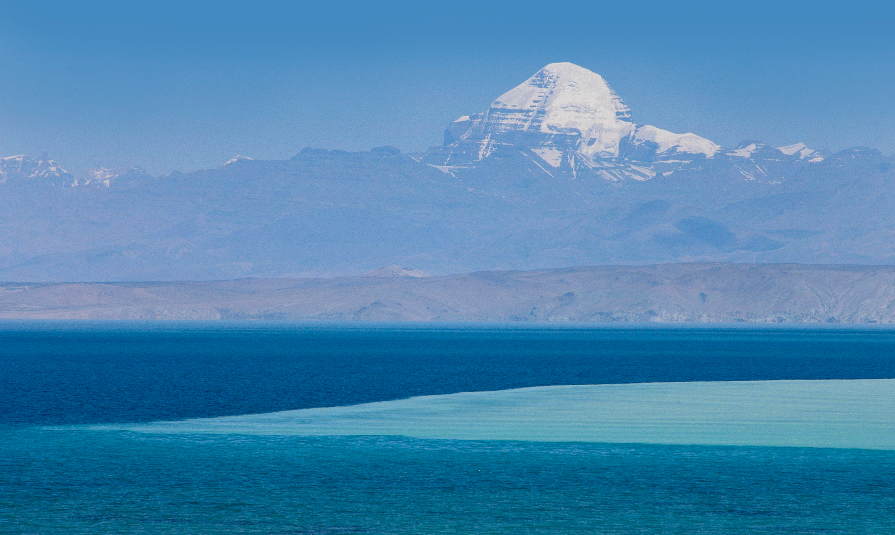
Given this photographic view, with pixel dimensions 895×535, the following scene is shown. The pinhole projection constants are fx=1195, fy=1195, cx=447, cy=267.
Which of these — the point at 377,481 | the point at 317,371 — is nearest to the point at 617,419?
the point at 377,481

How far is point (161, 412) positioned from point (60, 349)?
95.2 metres

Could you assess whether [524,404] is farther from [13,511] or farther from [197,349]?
[197,349]

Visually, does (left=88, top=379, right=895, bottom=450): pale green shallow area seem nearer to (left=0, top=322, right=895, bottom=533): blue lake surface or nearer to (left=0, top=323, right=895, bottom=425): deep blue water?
(left=0, top=322, right=895, bottom=533): blue lake surface

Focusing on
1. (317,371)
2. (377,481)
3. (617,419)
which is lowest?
(377,481)

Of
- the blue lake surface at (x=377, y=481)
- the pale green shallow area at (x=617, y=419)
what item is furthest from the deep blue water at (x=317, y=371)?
the pale green shallow area at (x=617, y=419)

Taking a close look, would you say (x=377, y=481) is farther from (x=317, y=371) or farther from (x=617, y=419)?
(x=317, y=371)

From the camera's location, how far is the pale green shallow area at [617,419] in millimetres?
52094

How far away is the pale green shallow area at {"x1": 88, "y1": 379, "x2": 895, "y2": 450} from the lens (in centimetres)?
5209

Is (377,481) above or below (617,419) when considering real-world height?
below

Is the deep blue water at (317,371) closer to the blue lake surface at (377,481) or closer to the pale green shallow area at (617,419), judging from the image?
the blue lake surface at (377,481)

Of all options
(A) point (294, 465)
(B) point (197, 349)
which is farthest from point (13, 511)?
(B) point (197, 349)

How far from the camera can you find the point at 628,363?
12219 cm

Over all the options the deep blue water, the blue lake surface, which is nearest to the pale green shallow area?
the blue lake surface

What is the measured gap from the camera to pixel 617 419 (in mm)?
59219
